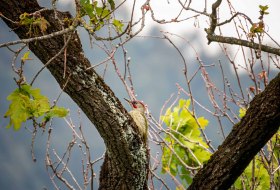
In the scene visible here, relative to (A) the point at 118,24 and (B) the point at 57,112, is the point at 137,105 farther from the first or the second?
(B) the point at 57,112

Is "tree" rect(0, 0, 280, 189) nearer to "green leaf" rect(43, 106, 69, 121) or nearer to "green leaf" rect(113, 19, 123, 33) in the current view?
"green leaf" rect(113, 19, 123, 33)

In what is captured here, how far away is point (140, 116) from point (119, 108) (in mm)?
458

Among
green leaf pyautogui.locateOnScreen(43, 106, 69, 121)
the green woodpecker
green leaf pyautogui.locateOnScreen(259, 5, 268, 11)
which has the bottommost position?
green leaf pyautogui.locateOnScreen(259, 5, 268, 11)

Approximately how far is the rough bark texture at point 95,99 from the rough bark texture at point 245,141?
2.08ft

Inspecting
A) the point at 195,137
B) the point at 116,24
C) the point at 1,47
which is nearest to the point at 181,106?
the point at 195,137

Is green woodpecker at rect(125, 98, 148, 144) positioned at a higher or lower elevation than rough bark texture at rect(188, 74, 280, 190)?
higher

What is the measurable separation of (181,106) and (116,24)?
11.8 feet

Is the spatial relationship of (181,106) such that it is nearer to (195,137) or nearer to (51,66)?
(195,137)

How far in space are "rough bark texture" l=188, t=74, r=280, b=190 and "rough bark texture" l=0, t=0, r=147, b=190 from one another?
633 mm

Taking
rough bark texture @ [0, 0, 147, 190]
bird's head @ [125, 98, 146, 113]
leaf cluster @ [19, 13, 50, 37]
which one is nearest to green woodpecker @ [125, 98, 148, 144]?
bird's head @ [125, 98, 146, 113]

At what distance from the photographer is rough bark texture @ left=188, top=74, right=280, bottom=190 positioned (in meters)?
2.74

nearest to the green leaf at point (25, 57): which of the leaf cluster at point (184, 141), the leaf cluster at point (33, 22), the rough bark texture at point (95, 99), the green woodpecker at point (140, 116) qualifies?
the leaf cluster at point (33, 22)

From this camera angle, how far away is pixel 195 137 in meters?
6.10

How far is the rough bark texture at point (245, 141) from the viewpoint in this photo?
274cm
